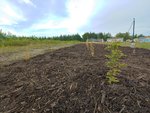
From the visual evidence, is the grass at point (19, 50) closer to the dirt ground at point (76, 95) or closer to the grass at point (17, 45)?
the grass at point (17, 45)

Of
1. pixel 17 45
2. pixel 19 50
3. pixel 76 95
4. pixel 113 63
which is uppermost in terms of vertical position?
pixel 113 63

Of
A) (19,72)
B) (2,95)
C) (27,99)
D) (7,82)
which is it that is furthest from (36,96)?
(19,72)

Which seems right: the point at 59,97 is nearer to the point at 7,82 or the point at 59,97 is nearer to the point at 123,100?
the point at 123,100

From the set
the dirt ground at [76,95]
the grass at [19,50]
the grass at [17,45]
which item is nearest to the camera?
the dirt ground at [76,95]

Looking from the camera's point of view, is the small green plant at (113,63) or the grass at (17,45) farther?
the grass at (17,45)

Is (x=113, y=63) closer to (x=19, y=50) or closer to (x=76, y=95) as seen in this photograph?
(x=76, y=95)

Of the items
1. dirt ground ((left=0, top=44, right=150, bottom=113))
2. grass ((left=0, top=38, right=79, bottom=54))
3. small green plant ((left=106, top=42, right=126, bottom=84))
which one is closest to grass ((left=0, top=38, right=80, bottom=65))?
grass ((left=0, top=38, right=79, bottom=54))

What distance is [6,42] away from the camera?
15.5m

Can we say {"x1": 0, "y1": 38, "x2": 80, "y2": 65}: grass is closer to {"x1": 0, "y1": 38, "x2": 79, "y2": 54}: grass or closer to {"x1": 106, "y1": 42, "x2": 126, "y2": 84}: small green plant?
{"x1": 0, "y1": 38, "x2": 79, "y2": 54}: grass

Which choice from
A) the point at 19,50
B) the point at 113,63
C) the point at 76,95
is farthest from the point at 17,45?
the point at 76,95

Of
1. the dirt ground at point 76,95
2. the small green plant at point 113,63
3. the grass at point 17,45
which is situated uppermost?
the small green plant at point 113,63

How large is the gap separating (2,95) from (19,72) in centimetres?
111

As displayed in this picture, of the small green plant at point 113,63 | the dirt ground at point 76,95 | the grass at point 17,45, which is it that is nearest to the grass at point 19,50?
the grass at point 17,45

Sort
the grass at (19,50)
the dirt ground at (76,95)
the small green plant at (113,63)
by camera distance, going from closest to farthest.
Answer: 1. the dirt ground at (76,95)
2. the small green plant at (113,63)
3. the grass at (19,50)
